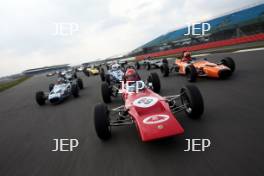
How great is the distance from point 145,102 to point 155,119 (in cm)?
65

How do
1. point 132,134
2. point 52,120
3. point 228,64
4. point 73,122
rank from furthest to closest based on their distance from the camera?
point 228,64 < point 52,120 < point 73,122 < point 132,134

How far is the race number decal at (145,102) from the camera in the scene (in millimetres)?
3774

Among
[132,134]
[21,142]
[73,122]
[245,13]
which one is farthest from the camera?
[245,13]

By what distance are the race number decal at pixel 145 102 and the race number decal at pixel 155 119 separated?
1.31 feet

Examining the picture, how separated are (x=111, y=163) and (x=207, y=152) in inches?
54.4

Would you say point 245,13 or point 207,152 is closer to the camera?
point 207,152

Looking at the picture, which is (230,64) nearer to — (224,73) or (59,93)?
(224,73)

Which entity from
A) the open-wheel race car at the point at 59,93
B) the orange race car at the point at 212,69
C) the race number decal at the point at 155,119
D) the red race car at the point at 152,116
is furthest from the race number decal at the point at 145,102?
the open-wheel race car at the point at 59,93

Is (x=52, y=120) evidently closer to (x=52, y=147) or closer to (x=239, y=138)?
(x=52, y=147)

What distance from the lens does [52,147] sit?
405 centimetres

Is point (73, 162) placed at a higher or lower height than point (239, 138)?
lower

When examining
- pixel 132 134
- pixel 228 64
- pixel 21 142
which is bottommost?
pixel 21 142

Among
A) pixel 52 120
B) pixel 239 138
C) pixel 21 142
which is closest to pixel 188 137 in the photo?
pixel 239 138

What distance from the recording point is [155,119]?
3293 mm
